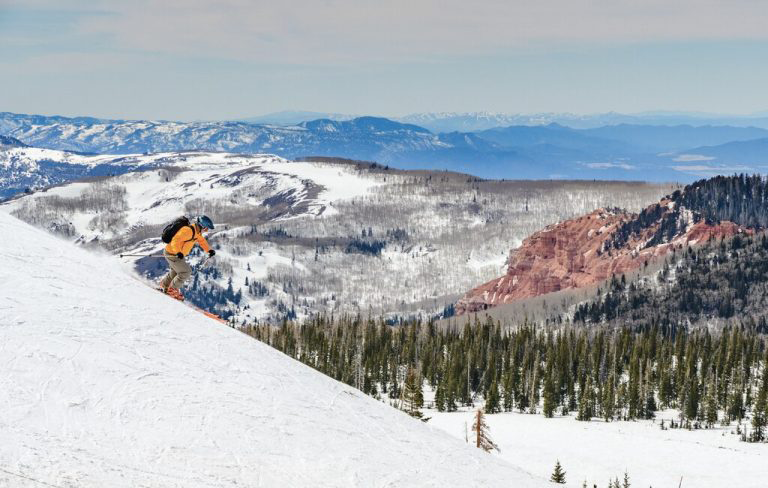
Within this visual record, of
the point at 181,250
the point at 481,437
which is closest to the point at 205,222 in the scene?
the point at 181,250

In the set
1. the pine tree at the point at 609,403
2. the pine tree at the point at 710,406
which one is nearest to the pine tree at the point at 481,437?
the pine tree at the point at 609,403

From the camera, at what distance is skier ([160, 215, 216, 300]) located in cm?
2559

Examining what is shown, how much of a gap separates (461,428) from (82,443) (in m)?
111

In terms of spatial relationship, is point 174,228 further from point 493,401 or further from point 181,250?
point 493,401

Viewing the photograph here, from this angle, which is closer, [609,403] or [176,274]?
[176,274]

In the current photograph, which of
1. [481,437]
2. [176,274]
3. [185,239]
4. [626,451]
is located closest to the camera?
[185,239]

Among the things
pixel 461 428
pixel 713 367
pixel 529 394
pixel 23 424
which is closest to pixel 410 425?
pixel 23 424

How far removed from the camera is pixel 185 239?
2566 centimetres

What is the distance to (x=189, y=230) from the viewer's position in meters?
25.6

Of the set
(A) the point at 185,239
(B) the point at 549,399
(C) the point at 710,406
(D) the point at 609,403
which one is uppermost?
(A) the point at 185,239

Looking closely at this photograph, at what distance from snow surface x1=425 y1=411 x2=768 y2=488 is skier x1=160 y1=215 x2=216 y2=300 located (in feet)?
224

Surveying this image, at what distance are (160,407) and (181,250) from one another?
11.9 m

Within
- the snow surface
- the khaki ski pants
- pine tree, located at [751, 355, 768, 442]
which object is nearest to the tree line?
pine tree, located at [751, 355, 768, 442]

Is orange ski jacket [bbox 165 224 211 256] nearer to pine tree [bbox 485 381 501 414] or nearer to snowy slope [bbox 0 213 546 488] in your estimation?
snowy slope [bbox 0 213 546 488]
